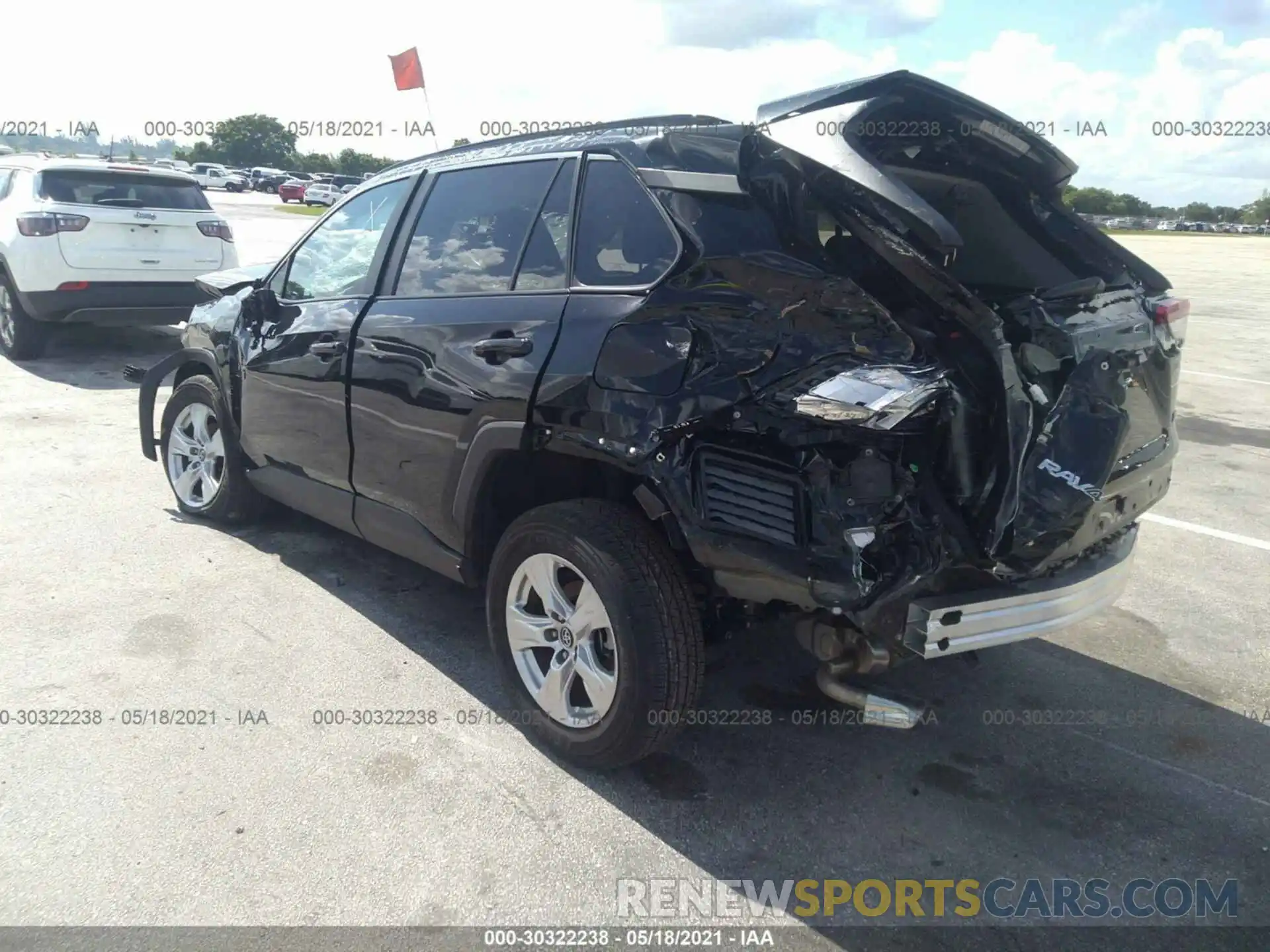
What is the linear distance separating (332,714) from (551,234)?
1.93 meters

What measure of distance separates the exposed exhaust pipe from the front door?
2298 mm

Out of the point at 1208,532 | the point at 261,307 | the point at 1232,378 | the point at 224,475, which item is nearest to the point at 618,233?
the point at 261,307

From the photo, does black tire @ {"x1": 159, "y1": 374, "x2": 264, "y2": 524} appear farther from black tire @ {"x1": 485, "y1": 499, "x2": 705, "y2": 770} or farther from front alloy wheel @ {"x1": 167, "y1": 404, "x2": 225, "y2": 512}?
black tire @ {"x1": 485, "y1": 499, "x2": 705, "y2": 770}

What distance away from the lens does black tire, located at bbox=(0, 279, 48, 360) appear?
938 centimetres

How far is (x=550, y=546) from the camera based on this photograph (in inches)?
123

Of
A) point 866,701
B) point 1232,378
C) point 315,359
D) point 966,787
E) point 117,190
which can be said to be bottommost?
point 966,787

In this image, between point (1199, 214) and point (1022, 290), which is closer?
point (1022, 290)

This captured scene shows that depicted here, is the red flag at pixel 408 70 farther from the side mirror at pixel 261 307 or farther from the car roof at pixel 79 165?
the car roof at pixel 79 165

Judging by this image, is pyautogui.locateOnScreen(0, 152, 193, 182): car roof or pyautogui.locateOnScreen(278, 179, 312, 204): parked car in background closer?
pyautogui.locateOnScreen(0, 152, 193, 182): car roof

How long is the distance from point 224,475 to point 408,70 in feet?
11.8

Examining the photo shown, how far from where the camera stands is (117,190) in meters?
9.47

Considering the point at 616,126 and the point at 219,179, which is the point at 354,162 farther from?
the point at 616,126

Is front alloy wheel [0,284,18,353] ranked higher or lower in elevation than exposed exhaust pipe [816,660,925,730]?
higher

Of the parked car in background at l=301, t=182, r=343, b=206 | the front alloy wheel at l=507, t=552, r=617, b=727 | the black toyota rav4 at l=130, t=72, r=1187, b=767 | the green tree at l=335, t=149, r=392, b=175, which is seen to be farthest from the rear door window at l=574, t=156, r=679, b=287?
the green tree at l=335, t=149, r=392, b=175
